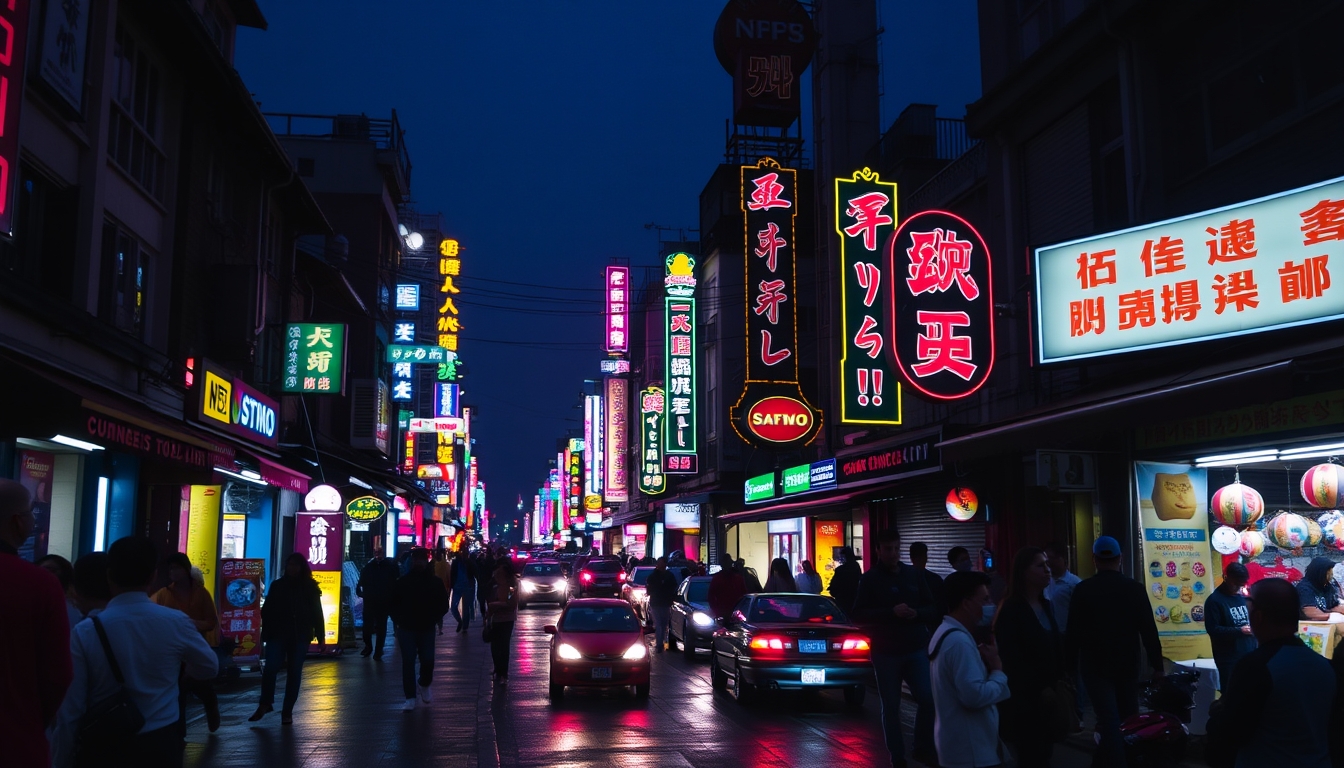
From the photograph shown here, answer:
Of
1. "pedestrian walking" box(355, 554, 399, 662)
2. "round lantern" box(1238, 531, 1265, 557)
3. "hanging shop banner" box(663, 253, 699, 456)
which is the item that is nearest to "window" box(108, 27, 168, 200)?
"pedestrian walking" box(355, 554, 399, 662)

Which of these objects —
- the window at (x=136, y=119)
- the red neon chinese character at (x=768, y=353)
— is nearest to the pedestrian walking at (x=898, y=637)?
the window at (x=136, y=119)

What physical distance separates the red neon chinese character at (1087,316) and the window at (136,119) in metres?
13.4

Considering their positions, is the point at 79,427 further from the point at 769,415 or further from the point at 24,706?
the point at 769,415

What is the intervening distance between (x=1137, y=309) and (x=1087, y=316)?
0.81 metres

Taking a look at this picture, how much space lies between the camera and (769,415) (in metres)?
27.1

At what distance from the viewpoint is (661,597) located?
75.4 ft

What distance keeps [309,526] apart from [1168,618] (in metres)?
14.7

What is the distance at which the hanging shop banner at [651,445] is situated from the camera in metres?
46.8

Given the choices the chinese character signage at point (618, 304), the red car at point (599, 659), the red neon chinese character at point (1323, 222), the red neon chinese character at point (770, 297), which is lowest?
the red car at point (599, 659)

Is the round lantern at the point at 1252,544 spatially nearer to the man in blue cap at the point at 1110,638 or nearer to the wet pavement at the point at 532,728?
the wet pavement at the point at 532,728

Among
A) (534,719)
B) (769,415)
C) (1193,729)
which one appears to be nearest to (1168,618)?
(1193,729)

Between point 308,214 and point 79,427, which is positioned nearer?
point 79,427

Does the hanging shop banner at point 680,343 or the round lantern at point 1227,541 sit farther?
the hanging shop banner at point 680,343

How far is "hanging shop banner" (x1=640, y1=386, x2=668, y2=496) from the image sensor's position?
46.8 m
